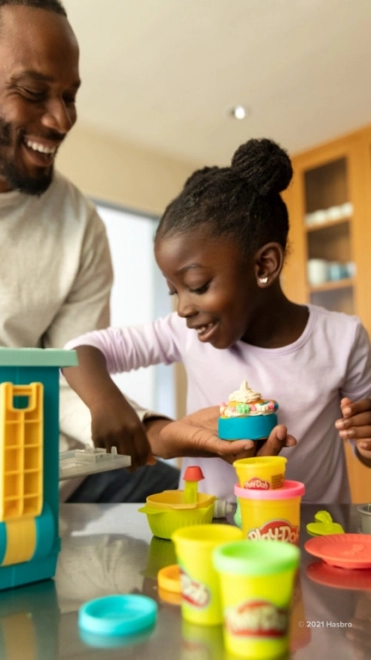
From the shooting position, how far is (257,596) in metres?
0.38

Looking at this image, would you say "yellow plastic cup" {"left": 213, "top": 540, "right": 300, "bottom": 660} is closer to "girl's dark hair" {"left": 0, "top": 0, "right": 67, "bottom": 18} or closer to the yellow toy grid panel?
the yellow toy grid panel

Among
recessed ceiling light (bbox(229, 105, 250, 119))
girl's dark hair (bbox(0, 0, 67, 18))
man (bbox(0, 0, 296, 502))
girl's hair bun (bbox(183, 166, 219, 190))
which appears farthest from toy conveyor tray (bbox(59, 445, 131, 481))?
recessed ceiling light (bbox(229, 105, 250, 119))

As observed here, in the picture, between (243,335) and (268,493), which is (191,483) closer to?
(268,493)

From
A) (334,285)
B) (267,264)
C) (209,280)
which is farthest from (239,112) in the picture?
(209,280)

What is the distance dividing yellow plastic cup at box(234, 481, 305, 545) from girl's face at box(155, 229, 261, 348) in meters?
0.41

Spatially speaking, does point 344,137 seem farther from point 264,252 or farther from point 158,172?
point 264,252

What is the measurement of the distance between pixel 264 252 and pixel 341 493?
49 cm

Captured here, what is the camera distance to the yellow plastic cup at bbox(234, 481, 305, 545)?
61 centimetres

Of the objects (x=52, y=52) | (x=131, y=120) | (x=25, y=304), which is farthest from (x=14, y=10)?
(x=131, y=120)

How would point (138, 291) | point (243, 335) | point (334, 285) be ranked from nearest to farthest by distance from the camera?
point (243, 335) → point (334, 285) → point (138, 291)

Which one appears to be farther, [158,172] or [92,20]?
[158,172]

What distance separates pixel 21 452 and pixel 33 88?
2.95 ft

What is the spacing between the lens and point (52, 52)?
45.7 inches

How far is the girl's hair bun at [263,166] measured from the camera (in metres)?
1.08
